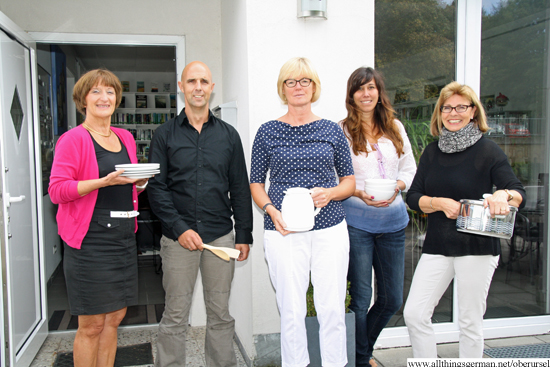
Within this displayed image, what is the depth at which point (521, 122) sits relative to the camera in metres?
3.33

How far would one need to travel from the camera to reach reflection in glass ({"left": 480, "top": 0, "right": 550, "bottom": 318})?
3.24 meters

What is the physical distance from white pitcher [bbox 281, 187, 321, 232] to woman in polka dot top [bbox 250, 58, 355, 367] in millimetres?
93

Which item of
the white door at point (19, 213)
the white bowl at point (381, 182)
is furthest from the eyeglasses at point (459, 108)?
the white door at point (19, 213)

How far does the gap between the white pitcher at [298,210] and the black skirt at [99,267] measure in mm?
793

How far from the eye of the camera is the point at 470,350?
6.69 feet

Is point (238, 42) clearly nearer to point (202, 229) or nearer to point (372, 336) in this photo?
point (202, 229)

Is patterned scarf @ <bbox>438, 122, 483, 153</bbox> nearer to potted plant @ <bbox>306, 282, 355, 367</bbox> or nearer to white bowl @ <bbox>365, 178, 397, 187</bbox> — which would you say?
white bowl @ <bbox>365, 178, 397, 187</bbox>

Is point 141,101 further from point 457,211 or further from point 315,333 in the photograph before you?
point 457,211

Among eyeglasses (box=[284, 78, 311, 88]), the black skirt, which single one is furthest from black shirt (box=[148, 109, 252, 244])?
eyeglasses (box=[284, 78, 311, 88])

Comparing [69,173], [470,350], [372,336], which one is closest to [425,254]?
[470,350]

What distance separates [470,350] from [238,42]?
2.19m

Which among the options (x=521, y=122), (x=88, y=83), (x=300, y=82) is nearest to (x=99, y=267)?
(x=88, y=83)

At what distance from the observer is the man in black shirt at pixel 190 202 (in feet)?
7.02

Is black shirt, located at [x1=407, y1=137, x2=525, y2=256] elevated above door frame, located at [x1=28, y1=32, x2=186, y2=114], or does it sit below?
below
